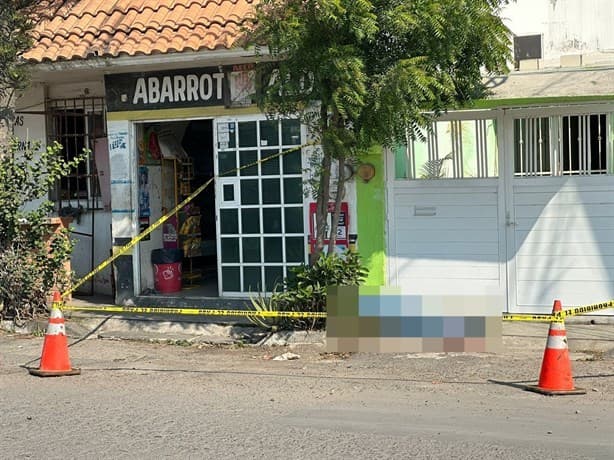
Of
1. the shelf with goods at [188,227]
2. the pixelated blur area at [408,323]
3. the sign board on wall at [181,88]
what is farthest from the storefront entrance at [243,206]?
the pixelated blur area at [408,323]

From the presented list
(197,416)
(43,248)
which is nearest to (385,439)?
(197,416)

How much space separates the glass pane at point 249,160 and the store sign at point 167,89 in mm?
785

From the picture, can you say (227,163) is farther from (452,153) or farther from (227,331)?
(452,153)

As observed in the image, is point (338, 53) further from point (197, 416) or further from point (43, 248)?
point (43, 248)

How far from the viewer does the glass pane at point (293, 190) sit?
10.9m

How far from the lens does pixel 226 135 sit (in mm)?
11211

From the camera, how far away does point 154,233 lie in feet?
40.2

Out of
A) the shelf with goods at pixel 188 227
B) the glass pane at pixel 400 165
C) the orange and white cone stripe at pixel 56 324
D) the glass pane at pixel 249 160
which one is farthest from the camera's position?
the shelf with goods at pixel 188 227

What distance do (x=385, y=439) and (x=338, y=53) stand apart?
13.6 ft

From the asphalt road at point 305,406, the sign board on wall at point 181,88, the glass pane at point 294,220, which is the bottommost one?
the asphalt road at point 305,406

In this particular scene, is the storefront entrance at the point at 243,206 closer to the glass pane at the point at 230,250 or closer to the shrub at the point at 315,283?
the glass pane at the point at 230,250

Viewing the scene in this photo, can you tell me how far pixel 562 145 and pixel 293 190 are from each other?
368cm

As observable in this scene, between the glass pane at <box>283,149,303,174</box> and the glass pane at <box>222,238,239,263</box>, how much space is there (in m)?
1.30

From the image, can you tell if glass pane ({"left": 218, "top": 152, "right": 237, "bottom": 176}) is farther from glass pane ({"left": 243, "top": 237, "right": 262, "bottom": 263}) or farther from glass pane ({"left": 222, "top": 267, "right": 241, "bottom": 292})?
glass pane ({"left": 222, "top": 267, "right": 241, "bottom": 292})
